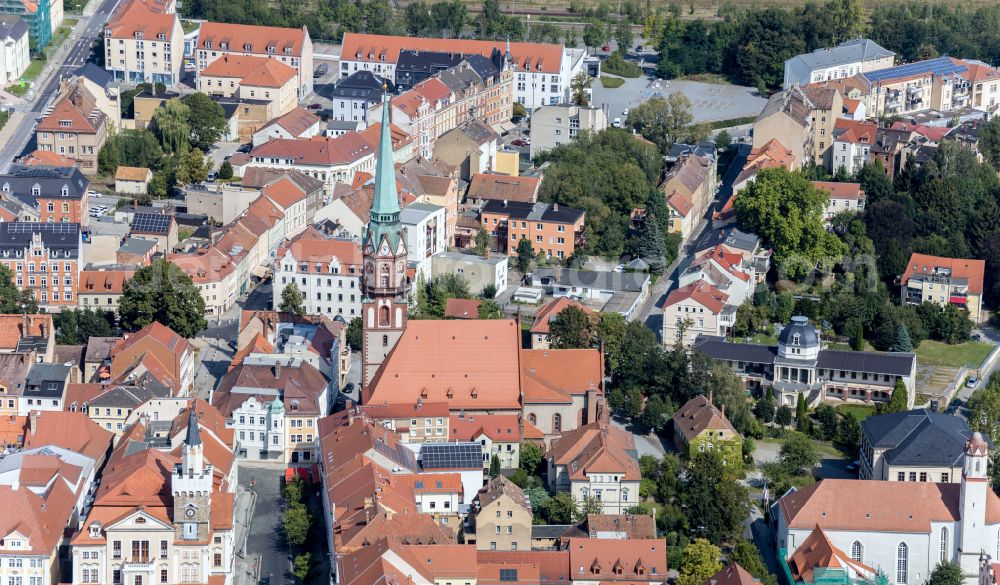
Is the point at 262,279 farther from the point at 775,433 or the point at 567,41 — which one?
the point at 567,41

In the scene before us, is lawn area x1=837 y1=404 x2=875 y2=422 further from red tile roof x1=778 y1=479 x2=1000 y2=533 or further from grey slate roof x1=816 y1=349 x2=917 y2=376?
red tile roof x1=778 y1=479 x2=1000 y2=533

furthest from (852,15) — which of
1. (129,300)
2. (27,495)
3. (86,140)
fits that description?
(27,495)

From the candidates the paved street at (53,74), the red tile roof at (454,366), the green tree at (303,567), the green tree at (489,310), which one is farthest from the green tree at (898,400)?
the paved street at (53,74)

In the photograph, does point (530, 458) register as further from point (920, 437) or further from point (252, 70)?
point (252, 70)

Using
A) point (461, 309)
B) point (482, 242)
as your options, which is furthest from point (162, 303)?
point (482, 242)

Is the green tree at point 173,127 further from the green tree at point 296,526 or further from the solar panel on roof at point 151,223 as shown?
the green tree at point 296,526

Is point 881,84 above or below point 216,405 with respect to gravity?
above

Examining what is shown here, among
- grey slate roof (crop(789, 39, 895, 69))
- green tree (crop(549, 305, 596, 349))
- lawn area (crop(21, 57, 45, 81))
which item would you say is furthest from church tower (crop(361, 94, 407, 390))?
lawn area (crop(21, 57, 45, 81))

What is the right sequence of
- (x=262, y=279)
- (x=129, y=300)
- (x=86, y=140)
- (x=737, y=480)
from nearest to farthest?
(x=737, y=480) < (x=129, y=300) < (x=262, y=279) < (x=86, y=140)
